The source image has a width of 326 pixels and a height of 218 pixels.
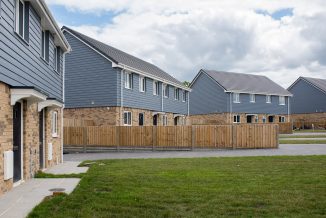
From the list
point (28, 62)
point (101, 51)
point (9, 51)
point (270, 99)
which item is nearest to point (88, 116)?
point (101, 51)

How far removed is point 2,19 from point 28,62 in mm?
2866

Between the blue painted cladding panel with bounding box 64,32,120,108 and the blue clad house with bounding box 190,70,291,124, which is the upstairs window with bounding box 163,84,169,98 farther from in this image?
the blue clad house with bounding box 190,70,291,124

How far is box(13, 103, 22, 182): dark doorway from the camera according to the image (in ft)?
36.3

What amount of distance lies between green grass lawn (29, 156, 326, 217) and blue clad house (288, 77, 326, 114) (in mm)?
50339

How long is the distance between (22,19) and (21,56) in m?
1.26

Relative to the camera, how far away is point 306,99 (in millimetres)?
62875

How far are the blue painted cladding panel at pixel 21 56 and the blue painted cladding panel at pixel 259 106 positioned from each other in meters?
38.3

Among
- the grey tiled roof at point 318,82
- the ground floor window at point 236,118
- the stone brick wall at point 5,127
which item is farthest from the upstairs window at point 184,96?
the stone brick wall at point 5,127

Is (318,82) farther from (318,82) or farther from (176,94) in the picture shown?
(176,94)

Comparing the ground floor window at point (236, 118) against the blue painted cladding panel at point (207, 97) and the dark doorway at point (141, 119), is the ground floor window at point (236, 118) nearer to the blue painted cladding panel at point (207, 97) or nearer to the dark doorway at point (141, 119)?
the blue painted cladding panel at point (207, 97)

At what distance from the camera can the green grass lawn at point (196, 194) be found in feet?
24.2

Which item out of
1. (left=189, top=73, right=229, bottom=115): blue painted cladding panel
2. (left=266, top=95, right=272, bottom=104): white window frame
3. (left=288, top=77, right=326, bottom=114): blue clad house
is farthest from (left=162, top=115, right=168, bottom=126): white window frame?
(left=288, top=77, right=326, bottom=114): blue clad house

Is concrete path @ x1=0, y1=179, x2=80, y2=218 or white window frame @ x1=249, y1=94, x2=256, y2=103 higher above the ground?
white window frame @ x1=249, y1=94, x2=256, y2=103

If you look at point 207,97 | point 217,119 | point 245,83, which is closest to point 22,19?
point 217,119
